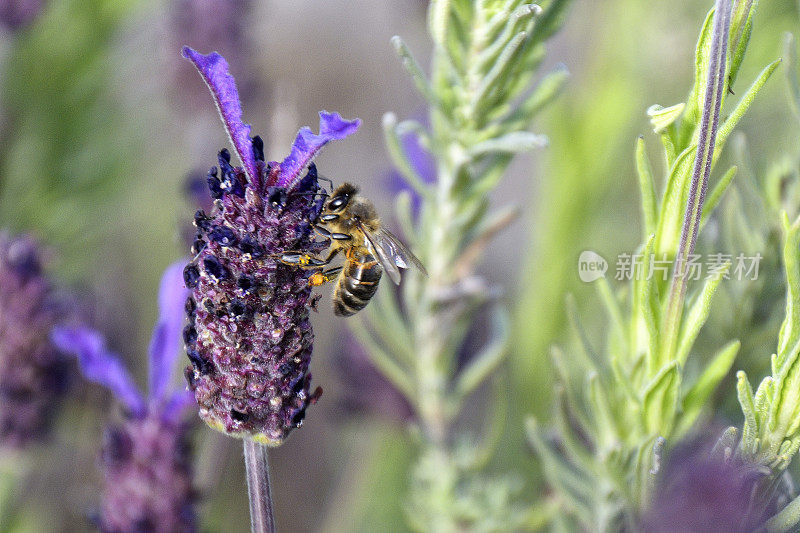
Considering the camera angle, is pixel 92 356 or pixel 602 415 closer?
pixel 602 415

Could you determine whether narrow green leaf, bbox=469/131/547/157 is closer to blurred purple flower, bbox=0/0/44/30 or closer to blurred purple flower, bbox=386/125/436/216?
blurred purple flower, bbox=386/125/436/216

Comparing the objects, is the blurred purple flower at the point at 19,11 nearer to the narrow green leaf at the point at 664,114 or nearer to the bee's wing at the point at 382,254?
the bee's wing at the point at 382,254

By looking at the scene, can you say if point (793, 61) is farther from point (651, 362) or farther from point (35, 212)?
point (35, 212)

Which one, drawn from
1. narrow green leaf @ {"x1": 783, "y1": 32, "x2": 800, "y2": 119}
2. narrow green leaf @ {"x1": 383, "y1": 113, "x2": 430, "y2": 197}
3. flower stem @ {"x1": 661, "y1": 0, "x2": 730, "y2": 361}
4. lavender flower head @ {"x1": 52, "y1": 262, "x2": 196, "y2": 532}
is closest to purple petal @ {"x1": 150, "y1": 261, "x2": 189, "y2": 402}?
lavender flower head @ {"x1": 52, "y1": 262, "x2": 196, "y2": 532}

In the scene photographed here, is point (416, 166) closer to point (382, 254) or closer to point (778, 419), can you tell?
point (382, 254)

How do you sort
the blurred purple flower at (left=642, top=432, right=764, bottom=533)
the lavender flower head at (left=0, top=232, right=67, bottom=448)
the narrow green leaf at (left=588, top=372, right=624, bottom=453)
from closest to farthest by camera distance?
the blurred purple flower at (left=642, top=432, right=764, bottom=533) < the narrow green leaf at (left=588, top=372, right=624, bottom=453) < the lavender flower head at (left=0, top=232, right=67, bottom=448)

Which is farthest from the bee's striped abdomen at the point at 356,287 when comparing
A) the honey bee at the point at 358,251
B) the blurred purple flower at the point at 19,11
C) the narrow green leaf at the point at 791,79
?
the blurred purple flower at the point at 19,11

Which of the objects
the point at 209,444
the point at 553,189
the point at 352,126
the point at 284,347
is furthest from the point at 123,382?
the point at 553,189

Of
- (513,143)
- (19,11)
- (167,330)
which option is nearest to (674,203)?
(513,143)
